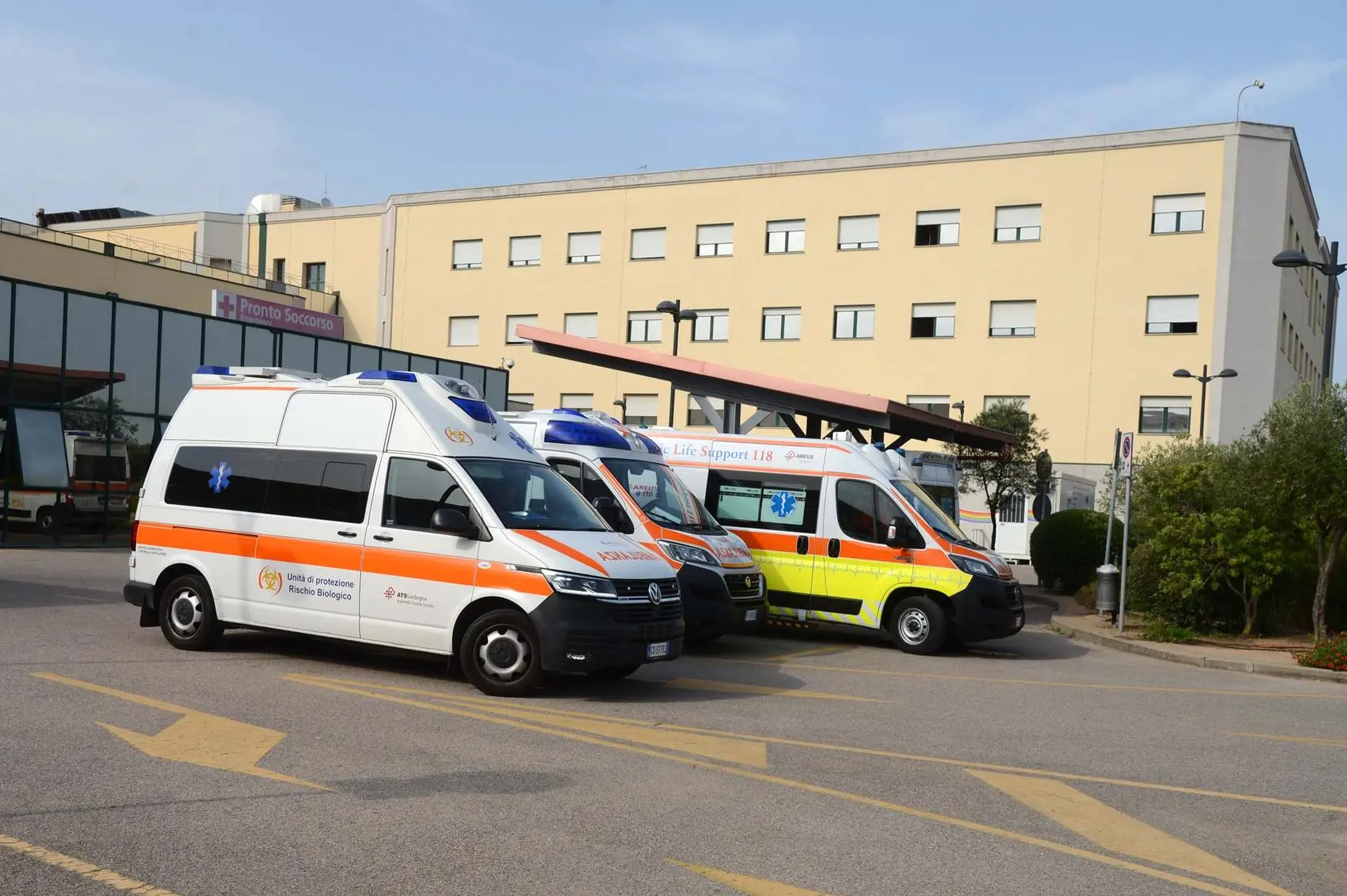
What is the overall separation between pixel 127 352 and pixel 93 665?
19.4 meters

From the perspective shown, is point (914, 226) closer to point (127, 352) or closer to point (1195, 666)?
point (127, 352)

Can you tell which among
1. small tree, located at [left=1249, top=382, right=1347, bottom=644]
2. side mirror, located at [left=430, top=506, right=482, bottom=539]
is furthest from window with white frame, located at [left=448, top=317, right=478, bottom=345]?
side mirror, located at [left=430, top=506, right=482, bottom=539]

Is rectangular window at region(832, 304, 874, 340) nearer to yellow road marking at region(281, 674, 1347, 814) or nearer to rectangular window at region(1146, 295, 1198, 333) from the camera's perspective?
rectangular window at region(1146, 295, 1198, 333)

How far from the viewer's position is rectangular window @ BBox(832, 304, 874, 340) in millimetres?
47469

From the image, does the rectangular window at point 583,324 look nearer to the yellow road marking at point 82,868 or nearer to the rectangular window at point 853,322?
the rectangular window at point 853,322

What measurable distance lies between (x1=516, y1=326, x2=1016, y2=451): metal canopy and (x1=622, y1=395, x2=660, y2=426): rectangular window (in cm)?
2731

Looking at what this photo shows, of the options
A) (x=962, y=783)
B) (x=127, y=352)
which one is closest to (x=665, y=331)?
(x=127, y=352)

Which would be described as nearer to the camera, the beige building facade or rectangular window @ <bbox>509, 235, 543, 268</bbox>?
the beige building facade

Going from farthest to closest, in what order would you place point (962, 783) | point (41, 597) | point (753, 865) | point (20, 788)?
point (41, 597) < point (962, 783) < point (20, 788) < point (753, 865)

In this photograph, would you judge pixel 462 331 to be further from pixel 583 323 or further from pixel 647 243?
pixel 647 243

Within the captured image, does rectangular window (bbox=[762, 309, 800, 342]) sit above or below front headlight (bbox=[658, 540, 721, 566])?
above

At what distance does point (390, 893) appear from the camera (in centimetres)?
508

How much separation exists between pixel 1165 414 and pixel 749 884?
1612 inches

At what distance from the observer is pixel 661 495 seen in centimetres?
1428
